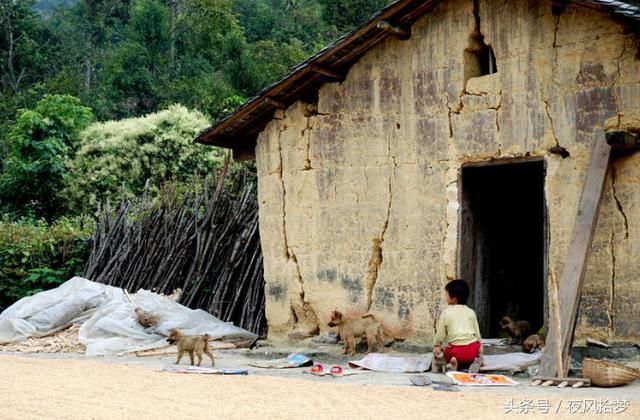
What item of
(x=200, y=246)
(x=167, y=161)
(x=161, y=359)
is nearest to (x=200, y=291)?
(x=200, y=246)

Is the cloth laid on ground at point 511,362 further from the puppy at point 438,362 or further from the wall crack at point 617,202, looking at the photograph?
the wall crack at point 617,202

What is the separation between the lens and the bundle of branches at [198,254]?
492 inches

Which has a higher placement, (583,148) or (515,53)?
(515,53)

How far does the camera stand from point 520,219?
12.5 metres

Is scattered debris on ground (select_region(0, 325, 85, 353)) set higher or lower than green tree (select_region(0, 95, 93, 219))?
lower

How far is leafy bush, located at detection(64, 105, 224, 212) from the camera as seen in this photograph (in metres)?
21.4

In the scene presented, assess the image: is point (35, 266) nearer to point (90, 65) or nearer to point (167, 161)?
point (167, 161)

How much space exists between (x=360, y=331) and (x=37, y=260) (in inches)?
295

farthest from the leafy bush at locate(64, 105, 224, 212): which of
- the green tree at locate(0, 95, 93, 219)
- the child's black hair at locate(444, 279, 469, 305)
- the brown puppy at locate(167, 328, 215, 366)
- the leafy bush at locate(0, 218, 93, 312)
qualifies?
the child's black hair at locate(444, 279, 469, 305)

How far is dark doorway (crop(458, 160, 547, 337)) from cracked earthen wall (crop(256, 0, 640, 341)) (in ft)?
1.61

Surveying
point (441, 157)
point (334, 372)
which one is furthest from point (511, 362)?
point (441, 157)

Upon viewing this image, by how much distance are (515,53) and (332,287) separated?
3370 millimetres

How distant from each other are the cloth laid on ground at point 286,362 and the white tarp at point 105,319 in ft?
5.17

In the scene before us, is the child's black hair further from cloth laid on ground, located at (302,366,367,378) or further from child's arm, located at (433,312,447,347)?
cloth laid on ground, located at (302,366,367,378)
